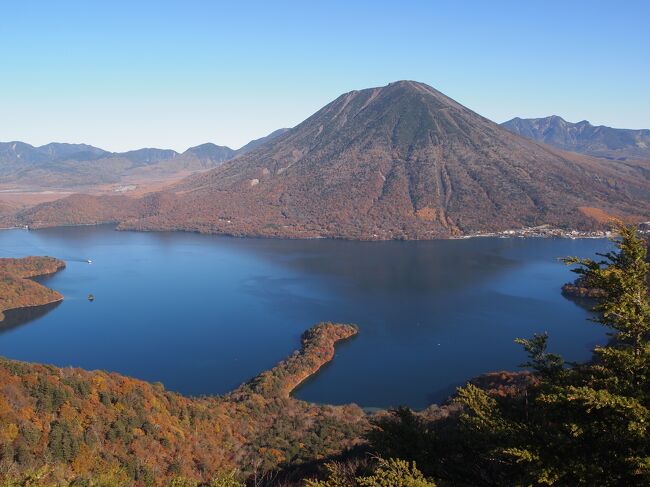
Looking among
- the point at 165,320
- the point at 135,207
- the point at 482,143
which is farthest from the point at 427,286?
the point at 135,207

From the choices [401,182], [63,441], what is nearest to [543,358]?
[63,441]

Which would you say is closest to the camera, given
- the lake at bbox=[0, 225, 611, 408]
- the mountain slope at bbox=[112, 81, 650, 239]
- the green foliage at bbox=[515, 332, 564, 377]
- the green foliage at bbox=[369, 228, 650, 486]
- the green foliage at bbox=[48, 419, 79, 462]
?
the green foliage at bbox=[369, 228, 650, 486]

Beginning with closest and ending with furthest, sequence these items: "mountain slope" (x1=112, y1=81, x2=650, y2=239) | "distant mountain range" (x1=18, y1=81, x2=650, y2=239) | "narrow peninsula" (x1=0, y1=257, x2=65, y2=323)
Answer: "narrow peninsula" (x1=0, y1=257, x2=65, y2=323)
"distant mountain range" (x1=18, y1=81, x2=650, y2=239)
"mountain slope" (x1=112, y1=81, x2=650, y2=239)

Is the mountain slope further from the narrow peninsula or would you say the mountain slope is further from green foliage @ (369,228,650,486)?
green foliage @ (369,228,650,486)

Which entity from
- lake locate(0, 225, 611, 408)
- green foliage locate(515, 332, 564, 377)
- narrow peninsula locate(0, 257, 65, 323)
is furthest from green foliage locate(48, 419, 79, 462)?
narrow peninsula locate(0, 257, 65, 323)

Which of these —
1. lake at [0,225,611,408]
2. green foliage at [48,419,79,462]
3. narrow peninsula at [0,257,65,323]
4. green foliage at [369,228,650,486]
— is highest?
green foliage at [369,228,650,486]

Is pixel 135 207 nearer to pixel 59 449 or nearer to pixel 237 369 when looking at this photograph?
pixel 237 369
